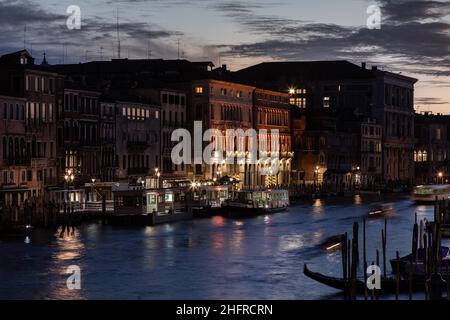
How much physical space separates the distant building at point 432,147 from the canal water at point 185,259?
55115mm

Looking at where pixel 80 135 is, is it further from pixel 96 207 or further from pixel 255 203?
pixel 255 203

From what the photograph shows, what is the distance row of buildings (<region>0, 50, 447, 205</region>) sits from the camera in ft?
149

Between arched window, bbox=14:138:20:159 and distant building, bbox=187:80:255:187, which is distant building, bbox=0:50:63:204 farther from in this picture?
distant building, bbox=187:80:255:187

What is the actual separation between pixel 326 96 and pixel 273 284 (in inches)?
2313

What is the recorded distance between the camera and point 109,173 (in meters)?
51.2

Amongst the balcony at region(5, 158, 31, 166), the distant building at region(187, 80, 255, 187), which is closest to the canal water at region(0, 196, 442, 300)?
the balcony at region(5, 158, 31, 166)

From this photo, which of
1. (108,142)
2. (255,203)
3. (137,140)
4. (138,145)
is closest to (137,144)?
(138,145)

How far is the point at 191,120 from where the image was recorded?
6041 cm

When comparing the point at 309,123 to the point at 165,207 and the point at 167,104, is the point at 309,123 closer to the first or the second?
the point at 167,104

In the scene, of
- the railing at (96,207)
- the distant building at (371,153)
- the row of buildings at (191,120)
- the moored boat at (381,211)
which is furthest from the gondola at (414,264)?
the distant building at (371,153)

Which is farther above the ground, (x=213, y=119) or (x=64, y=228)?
(x=213, y=119)

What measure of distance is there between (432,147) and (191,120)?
45.5 m
